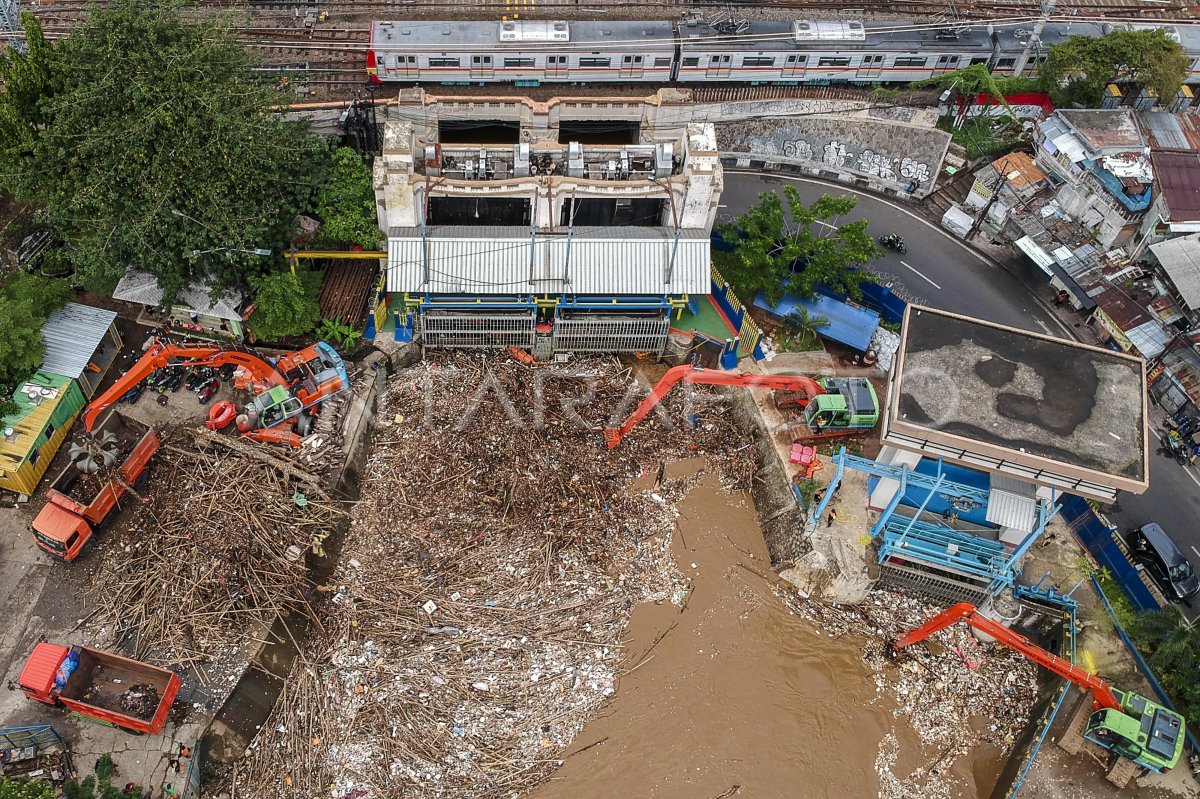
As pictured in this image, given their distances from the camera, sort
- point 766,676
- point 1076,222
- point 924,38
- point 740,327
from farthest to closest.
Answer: point 924,38, point 1076,222, point 740,327, point 766,676

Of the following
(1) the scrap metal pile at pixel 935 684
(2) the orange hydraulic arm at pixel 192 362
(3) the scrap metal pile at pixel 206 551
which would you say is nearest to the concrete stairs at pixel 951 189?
(1) the scrap metal pile at pixel 935 684

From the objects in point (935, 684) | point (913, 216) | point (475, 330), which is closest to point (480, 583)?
point (475, 330)

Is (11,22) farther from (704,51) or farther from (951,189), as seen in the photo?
(951,189)

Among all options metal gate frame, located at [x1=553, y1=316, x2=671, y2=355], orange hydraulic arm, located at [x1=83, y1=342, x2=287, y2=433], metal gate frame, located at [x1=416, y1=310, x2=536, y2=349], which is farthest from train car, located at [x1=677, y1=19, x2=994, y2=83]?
orange hydraulic arm, located at [x1=83, y1=342, x2=287, y2=433]

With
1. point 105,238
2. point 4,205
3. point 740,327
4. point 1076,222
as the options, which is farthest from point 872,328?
point 4,205

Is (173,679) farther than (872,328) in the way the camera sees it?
No

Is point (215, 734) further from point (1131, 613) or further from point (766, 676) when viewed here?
point (1131, 613)

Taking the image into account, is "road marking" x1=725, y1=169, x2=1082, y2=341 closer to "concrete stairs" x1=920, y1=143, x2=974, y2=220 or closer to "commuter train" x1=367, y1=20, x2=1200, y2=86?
"concrete stairs" x1=920, y1=143, x2=974, y2=220
